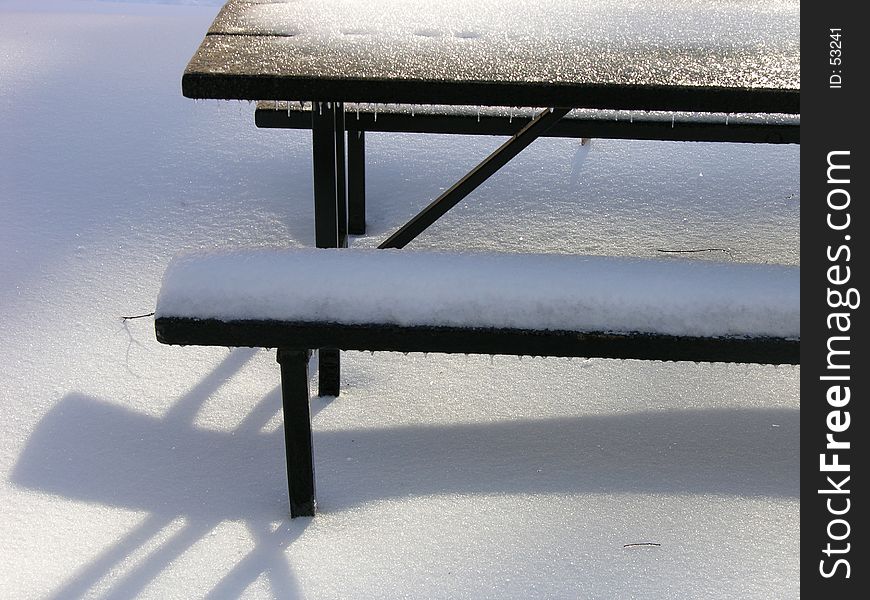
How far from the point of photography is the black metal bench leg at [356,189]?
313 cm

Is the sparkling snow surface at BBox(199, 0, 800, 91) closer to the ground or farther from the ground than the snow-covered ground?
farther from the ground

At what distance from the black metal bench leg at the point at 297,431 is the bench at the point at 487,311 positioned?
0.33 feet

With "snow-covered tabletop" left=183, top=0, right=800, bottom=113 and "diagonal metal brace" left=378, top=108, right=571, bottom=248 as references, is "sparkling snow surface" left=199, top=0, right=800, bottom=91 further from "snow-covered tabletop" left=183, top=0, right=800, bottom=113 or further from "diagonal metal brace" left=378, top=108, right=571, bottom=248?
"diagonal metal brace" left=378, top=108, right=571, bottom=248

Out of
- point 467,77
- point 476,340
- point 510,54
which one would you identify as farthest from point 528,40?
point 476,340

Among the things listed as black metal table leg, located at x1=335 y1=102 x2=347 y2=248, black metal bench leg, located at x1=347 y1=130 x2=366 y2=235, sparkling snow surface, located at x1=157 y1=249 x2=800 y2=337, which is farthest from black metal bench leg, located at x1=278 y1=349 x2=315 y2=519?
black metal bench leg, located at x1=347 y1=130 x2=366 y2=235

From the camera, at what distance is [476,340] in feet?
5.87

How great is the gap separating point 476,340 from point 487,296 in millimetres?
77

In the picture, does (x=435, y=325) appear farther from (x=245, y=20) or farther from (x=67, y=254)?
(x=67, y=254)

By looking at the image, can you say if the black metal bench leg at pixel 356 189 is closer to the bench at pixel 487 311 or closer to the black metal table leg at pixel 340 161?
the black metal table leg at pixel 340 161

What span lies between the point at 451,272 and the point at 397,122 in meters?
1.05

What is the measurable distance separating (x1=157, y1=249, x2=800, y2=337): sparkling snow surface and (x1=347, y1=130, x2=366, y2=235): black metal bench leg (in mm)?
1296

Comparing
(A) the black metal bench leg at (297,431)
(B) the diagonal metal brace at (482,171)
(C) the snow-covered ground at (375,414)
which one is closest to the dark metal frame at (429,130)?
(B) the diagonal metal brace at (482,171)

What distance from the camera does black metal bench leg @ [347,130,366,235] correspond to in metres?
3.13
